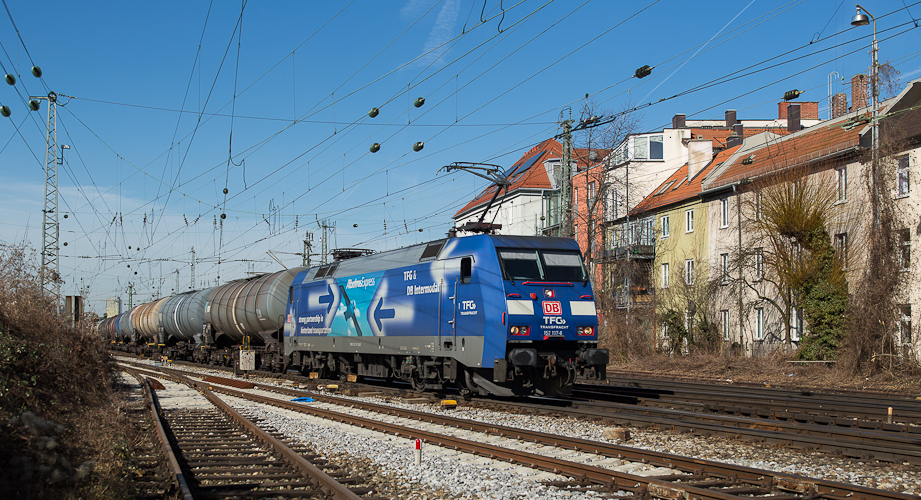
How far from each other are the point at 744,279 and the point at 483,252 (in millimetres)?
20397

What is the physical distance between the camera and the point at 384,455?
33.4 ft

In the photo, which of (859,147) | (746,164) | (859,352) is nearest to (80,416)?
(859,352)

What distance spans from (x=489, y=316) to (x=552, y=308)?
1.38 meters

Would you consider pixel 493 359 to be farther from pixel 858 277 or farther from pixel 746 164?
pixel 746 164

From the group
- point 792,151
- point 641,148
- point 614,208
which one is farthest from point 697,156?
point 792,151

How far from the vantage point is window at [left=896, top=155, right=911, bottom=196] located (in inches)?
982

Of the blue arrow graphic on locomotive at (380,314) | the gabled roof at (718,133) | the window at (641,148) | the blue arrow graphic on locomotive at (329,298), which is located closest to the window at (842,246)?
the blue arrow graphic on locomotive at (380,314)

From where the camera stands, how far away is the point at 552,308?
49.3 ft

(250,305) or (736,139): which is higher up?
(736,139)

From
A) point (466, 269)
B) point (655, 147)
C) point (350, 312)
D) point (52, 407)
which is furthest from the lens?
point (655, 147)

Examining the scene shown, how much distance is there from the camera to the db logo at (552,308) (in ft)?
49.1

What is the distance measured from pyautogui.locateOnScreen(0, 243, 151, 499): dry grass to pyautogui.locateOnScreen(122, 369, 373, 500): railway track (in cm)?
74

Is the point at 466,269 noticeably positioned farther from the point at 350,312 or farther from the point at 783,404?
the point at 783,404

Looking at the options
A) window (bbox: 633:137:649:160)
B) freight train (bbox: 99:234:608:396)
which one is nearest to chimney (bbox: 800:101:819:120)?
window (bbox: 633:137:649:160)
